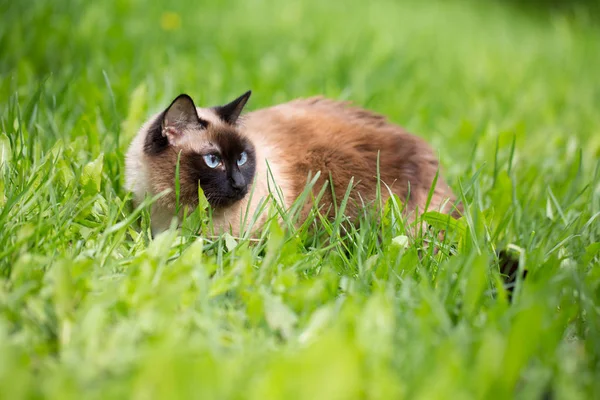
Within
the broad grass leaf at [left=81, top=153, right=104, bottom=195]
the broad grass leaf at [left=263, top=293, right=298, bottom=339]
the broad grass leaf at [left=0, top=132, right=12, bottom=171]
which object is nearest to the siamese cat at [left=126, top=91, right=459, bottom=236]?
the broad grass leaf at [left=81, top=153, right=104, bottom=195]

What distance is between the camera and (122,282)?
1.46 metres

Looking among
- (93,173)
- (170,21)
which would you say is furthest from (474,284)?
(170,21)

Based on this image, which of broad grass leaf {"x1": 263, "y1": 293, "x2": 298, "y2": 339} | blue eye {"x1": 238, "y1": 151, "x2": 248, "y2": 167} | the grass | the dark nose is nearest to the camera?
the grass

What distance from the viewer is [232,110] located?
225cm

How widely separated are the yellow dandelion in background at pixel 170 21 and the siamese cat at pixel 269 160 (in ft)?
7.05

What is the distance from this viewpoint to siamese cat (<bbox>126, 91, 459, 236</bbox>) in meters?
2.11

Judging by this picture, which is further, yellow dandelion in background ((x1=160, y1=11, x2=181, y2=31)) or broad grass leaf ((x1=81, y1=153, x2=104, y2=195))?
yellow dandelion in background ((x1=160, y1=11, x2=181, y2=31))

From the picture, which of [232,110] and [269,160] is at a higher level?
[232,110]

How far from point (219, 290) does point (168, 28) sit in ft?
10.6

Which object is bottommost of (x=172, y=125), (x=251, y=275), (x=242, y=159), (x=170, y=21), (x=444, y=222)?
(x=444, y=222)

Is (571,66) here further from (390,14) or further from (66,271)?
(66,271)

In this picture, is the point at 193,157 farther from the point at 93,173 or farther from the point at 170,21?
the point at 170,21

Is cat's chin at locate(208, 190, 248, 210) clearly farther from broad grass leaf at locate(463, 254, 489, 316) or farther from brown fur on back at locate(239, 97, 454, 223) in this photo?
broad grass leaf at locate(463, 254, 489, 316)

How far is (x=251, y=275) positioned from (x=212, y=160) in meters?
0.66
